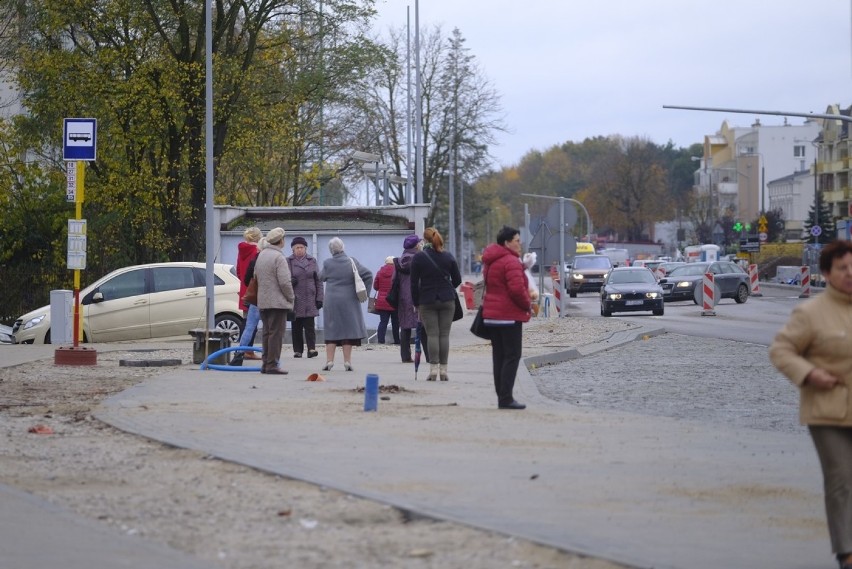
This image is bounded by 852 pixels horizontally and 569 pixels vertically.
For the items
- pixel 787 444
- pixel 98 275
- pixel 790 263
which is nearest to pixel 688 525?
pixel 787 444

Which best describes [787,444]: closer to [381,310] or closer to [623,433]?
[623,433]

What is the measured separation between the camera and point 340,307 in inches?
715

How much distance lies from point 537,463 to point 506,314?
12.5 ft

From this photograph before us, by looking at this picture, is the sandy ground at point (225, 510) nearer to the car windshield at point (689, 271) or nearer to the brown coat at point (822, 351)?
the brown coat at point (822, 351)

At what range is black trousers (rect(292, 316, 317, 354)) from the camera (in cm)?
2119

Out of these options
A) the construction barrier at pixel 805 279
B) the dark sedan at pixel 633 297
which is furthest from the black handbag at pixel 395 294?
the construction barrier at pixel 805 279

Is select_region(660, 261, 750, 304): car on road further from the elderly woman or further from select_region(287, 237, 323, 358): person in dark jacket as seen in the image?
the elderly woman

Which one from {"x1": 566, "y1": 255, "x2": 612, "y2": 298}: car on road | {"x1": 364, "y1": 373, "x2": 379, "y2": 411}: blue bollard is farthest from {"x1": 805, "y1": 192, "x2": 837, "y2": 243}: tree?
{"x1": 364, "y1": 373, "x2": 379, "y2": 411}: blue bollard

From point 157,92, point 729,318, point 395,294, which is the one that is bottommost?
point 729,318

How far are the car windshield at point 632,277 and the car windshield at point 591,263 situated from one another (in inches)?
826

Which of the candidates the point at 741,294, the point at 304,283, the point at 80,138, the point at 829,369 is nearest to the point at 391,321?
the point at 304,283

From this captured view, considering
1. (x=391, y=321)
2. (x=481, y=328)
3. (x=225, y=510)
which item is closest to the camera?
(x=225, y=510)

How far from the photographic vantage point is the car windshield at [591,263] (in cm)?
6519

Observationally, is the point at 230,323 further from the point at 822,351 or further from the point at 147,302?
the point at 822,351
